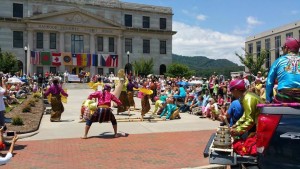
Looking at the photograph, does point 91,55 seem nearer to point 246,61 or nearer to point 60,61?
point 60,61

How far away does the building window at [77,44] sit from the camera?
55.3 metres

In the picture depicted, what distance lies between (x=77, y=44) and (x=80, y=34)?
162cm

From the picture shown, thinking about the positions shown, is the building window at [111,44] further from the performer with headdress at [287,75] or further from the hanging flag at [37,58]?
the performer with headdress at [287,75]

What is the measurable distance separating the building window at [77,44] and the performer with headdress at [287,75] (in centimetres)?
5296

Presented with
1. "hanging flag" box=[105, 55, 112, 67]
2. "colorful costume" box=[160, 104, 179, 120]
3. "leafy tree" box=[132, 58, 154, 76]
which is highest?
"hanging flag" box=[105, 55, 112, 67]

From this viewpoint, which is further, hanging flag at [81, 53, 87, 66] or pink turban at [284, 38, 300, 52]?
hanging flag at [81, 53, 87, 66]

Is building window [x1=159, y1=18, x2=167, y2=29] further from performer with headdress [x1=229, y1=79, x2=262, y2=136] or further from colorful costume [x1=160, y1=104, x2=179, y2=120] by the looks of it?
performer with headdress [x1=229, y1=79, x2=262, y2=136]

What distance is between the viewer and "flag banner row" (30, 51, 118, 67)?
173ft

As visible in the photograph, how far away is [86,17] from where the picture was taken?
55.4 meters

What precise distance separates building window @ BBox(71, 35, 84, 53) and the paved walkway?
4238 cm

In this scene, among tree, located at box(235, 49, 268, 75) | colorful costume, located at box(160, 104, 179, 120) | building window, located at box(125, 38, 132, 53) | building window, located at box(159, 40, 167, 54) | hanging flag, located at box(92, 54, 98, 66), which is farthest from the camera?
building window, located at box(159, 40, 167, 54)

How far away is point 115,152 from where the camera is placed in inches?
352

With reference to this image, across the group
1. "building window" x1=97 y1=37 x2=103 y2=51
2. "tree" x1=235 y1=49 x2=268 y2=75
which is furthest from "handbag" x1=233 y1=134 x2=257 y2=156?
"building window" x1=97 y1=37 x2=103 y2=51

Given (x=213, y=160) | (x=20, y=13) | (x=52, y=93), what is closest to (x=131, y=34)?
(x=20, y=13)
